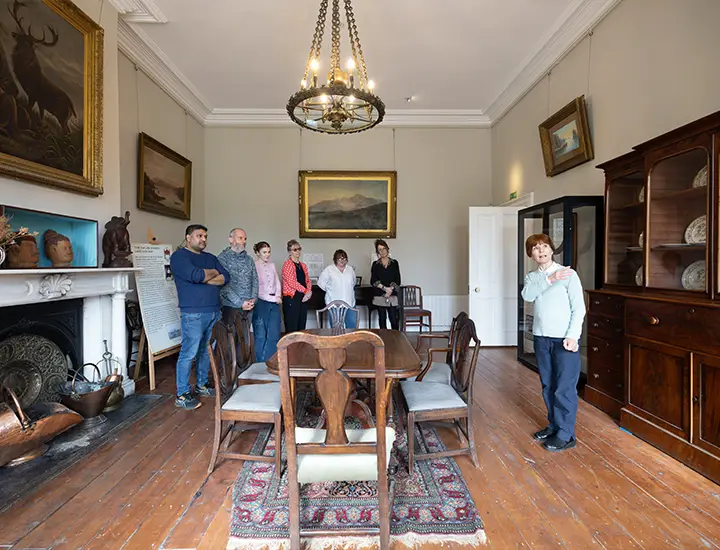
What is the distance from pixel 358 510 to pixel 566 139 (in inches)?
170

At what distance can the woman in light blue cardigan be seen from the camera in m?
2.46

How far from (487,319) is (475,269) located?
767 mm

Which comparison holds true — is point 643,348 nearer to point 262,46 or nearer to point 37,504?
point 37,504

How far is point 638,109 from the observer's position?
10.5ft

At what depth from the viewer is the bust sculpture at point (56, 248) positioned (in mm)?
2838

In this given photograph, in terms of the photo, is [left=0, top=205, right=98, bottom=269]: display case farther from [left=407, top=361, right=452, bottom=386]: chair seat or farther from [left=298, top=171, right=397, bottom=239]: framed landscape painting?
[left=298, top=171, right=397, bottom=239]: framed landscape painting

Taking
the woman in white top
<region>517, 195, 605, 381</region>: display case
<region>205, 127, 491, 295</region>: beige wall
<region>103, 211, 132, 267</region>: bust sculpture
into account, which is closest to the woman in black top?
the woman in white top

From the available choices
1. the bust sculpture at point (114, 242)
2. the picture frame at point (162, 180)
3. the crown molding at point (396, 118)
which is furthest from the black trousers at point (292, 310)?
the crown molding at point (396, 118)

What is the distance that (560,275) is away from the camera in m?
2.47

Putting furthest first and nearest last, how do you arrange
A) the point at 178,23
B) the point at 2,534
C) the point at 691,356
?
the point at 178,23
the point at 691,356
the point at 2,534

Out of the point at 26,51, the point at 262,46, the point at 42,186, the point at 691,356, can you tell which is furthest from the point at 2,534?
the point at 262,46

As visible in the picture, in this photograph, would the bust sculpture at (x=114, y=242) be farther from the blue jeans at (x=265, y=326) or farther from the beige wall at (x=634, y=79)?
the beige wall at (x=634, y=79)

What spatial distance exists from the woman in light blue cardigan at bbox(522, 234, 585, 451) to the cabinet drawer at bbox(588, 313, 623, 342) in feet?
2.68

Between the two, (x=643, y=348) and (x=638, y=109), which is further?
(x=638, y=109)
